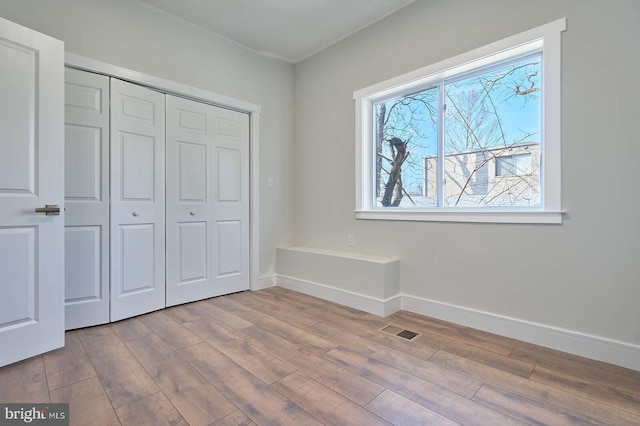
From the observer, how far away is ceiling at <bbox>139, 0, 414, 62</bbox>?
2.77 metres

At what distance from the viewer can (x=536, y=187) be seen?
2.25 meters

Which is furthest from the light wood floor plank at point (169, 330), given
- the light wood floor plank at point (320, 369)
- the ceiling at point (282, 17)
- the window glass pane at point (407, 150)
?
the ceiling at point (282, 17)

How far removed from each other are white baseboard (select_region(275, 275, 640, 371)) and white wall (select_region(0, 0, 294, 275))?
108 cm

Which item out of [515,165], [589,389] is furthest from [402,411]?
[515,165]

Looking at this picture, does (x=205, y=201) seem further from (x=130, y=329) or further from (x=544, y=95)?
(x=544, y=95)

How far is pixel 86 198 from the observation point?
2.43m

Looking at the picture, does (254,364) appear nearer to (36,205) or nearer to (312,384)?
(312,384)

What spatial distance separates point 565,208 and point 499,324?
36.9 inches

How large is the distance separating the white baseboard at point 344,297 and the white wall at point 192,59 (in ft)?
1.24

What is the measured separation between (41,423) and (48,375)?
47 centimetres

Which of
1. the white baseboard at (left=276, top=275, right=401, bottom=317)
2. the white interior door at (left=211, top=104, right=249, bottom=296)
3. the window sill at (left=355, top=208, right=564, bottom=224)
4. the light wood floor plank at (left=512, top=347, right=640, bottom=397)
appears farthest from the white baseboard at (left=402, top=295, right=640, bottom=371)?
the white interior door at (left=211, top=104, right=249, bottom=296)

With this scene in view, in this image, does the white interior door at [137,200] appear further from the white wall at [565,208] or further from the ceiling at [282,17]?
the white wall at [565,208]

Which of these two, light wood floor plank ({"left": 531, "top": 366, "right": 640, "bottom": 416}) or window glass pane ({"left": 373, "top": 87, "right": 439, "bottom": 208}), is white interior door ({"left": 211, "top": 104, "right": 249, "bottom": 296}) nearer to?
window glass pane ({"left": 373, "top": 87, "right": 439, "bottom": 208})

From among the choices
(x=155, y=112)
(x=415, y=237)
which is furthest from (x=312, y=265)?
(x=155, y=112)
